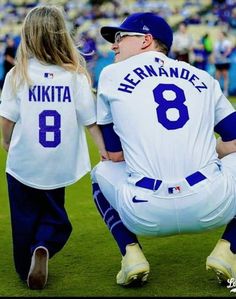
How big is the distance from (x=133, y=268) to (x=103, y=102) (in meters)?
0.93

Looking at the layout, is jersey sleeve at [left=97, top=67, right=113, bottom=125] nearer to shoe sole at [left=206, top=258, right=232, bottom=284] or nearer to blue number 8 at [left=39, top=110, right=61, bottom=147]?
blue number 8 at [left=39, top=110, right=61, bottom=147]

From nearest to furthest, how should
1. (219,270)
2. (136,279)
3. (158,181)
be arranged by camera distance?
(158,181) → (219,270) → (136,279)

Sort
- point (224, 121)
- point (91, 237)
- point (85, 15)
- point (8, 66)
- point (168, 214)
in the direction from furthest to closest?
point (85, 15)
point (8, 66)
point (91, 237)
point (224, 121)
point (168, 214)

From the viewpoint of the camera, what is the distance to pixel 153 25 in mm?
4301

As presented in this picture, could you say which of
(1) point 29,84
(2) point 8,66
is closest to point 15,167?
(1) point 29,84

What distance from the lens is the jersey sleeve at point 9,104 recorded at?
14.0 feet

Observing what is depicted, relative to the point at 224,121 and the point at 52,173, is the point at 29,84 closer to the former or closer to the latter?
the point at 52,173

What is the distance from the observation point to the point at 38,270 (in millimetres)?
4297

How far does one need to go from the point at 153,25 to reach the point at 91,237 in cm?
192

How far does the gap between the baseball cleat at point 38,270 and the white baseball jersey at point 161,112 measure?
0.73 meters

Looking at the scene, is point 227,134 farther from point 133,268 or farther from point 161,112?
point 133,268

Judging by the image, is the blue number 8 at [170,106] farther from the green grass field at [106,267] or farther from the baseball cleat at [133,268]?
the green grass field at [106,267]

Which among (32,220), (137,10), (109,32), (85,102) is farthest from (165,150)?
(137,10)

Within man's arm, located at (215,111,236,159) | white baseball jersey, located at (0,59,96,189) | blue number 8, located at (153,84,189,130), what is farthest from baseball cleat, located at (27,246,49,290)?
man's arm, located at (215,111,236,159)
